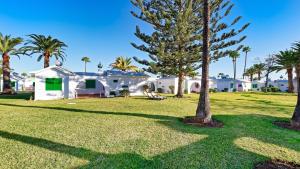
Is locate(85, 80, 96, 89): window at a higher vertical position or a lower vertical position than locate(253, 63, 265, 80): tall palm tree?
lower

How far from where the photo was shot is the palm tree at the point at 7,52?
26.0m

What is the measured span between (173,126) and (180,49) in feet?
47.1

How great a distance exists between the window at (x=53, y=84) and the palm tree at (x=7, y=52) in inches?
418

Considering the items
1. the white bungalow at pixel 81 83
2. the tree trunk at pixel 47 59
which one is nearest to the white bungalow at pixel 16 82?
the tree trunk at pixel 47 59

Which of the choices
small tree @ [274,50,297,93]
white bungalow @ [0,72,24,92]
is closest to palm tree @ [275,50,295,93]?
small tree @ [274,50,297,93]

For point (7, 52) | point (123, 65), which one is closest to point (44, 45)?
point (7, 52)

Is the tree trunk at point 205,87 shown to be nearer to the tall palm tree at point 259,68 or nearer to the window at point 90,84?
the window at point 90,84

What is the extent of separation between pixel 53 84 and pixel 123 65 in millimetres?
25530

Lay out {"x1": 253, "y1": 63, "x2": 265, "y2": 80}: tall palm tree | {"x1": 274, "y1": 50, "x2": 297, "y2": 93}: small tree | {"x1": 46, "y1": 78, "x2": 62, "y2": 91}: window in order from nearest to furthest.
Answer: {"x1": 46, "y1": 78, "x2": 62, "y2": 91}: window, {"x1": 274, "y1": 50, "x2": 297, "y2": 93}: small tree, {"x1": 253, "y1": 63, "x2": 265, "y2": 80}: tall palm tree

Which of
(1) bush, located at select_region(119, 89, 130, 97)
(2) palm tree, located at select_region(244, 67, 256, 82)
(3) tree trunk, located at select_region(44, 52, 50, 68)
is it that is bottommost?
(1) bush, located at select_region(119, 89, 130, 97)

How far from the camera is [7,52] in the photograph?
2683 centimetres

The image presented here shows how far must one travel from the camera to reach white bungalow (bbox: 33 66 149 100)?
64.7 ft

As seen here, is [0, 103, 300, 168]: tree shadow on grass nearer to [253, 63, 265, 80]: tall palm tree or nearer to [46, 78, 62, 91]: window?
[46, 78, 62, 91]: window

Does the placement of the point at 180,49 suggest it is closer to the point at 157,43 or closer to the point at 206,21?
the point at 157,43
